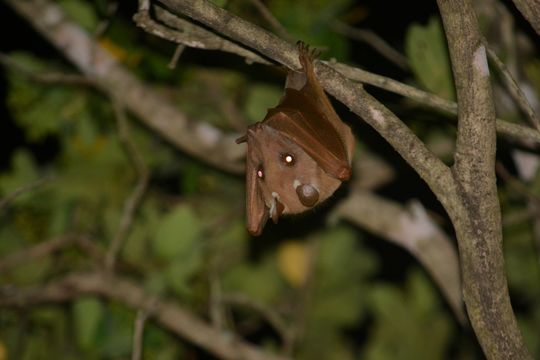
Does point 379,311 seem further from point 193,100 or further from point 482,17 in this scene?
point 482,17

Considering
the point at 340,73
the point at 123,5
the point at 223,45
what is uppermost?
the point at 340,73

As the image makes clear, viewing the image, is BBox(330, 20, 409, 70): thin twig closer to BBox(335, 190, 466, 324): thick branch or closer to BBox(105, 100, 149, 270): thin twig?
BBox(335, 190, 466, 324): thick branch

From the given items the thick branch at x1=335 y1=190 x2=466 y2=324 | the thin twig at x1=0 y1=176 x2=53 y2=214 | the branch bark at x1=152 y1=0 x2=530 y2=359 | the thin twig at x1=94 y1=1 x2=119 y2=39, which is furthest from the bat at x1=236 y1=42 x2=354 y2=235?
the thick branch at x1=335 y1=190 x2=466 y2=324

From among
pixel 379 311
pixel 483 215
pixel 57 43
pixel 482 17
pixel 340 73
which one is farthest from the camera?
pixel 379 311

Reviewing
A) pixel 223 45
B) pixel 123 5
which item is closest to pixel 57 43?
pixel 123 5

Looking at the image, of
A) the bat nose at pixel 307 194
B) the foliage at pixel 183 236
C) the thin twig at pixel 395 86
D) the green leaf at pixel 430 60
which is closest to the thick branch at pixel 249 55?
the thin twig at pixel 395 86

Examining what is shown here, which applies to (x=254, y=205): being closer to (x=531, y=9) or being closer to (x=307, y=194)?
(x=307, y=194)

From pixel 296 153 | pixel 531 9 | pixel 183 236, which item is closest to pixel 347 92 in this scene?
pixel 296 153
